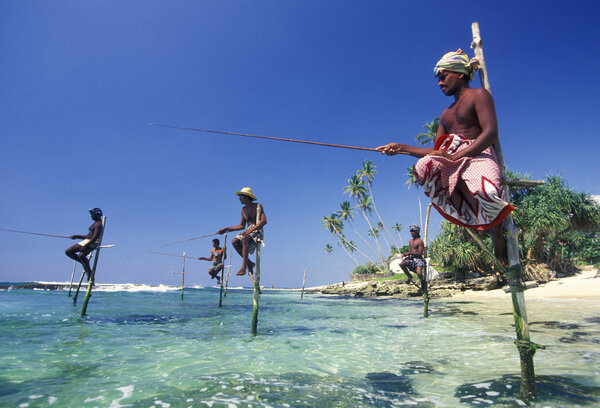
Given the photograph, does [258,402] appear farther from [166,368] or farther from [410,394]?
[166,368]

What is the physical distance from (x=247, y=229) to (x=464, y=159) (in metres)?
5.99

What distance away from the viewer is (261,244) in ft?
26.7

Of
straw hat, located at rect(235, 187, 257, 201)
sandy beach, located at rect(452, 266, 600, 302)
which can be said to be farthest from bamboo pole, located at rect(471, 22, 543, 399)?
sandy beach, located at rect(452, 266, 600, 302)

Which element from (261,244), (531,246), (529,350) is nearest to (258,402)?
(529,350)

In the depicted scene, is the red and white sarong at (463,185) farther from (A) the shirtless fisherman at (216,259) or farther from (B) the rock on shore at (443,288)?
(B) the rock on shore at (443,288)

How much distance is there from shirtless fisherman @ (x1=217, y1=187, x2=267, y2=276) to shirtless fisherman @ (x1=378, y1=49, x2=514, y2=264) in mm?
5364

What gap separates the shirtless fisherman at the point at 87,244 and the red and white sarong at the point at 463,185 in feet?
37.1

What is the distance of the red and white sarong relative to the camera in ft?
8.66

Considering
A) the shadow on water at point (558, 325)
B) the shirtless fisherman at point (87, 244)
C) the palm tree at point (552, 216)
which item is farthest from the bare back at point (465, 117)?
the palm tree at point (552, 216)

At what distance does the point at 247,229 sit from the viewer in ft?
26.2

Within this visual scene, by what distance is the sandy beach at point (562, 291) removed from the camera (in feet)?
51.1

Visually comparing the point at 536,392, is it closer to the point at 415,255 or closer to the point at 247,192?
the point at 247,192

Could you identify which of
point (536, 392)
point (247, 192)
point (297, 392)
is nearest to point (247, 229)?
point (247, 192)

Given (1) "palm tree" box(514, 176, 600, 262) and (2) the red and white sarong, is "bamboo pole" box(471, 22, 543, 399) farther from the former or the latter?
(1) "palm tree" box(514, 176, 600, 262)
